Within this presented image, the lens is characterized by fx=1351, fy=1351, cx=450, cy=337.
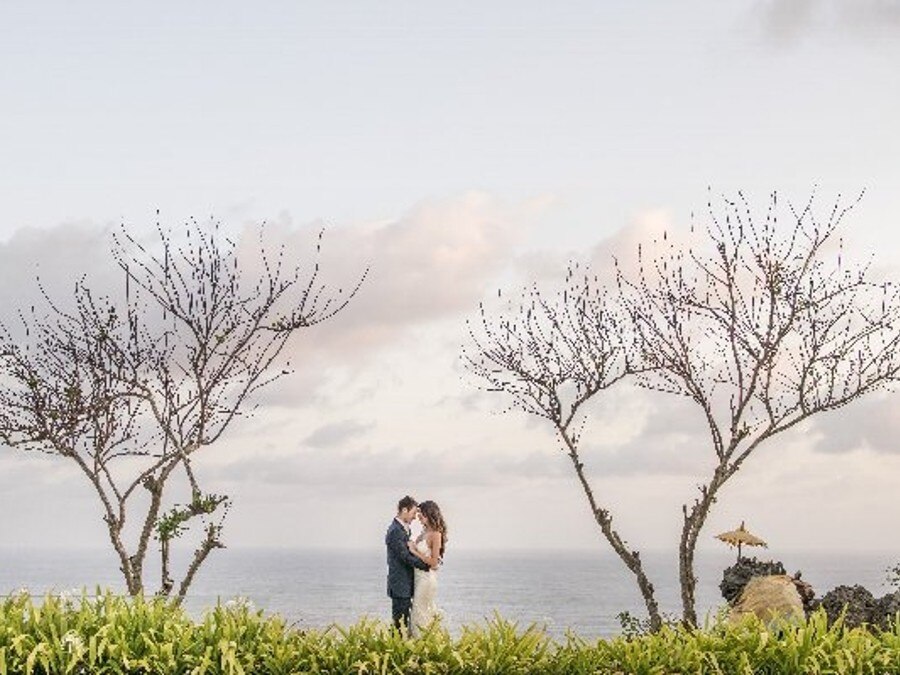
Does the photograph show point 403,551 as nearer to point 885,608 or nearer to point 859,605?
point 859,605

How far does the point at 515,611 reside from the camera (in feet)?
441

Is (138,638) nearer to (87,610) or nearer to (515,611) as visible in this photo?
(87,610)

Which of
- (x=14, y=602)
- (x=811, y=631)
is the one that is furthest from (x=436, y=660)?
(x=14, y=602)

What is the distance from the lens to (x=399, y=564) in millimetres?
16500

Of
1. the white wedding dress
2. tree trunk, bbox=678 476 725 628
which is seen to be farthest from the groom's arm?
tree trunk, bbox=678 476 725 628

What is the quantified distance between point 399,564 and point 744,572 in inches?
330

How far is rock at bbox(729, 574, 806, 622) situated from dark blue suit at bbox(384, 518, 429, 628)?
6.20 m

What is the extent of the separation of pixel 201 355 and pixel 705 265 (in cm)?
802

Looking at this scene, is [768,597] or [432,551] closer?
[432,551]

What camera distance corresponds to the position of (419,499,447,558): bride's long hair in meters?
16.3

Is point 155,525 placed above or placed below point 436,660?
above

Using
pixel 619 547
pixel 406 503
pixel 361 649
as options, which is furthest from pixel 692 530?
pixel 361 649

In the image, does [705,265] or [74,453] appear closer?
[74,453]

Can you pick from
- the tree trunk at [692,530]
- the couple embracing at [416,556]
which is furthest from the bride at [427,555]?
the tree trunk at [692,530]
